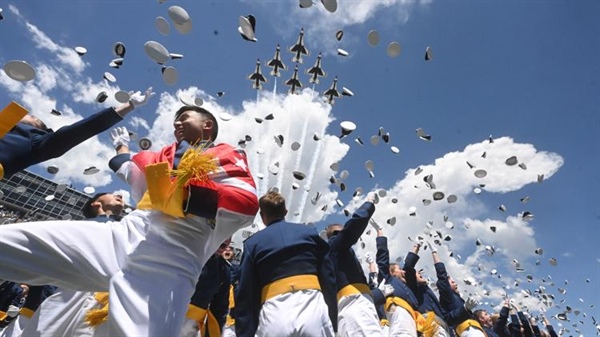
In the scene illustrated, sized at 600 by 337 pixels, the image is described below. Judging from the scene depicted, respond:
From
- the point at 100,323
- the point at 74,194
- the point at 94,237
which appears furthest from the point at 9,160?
the point at 74,194

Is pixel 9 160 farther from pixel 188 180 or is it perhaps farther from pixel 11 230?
pixel 188 180

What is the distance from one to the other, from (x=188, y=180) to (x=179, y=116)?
1.20 m

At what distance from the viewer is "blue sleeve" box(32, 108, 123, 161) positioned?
10.7ft

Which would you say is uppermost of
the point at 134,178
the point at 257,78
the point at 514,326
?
the point at 257,78

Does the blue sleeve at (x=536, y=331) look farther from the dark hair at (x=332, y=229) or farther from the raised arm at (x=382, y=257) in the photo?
the dark hair at (x=332, y=229)

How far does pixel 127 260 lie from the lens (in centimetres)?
237

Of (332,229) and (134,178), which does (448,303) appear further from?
(134,178)

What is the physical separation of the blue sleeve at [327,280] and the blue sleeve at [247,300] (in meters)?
0.84

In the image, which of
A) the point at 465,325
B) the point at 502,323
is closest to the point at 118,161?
the point at 465,325

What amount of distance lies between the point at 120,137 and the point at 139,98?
50 centimetres

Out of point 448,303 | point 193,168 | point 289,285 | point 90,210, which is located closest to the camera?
point 193,168

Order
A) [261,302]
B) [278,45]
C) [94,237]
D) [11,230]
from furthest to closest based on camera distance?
[278,45] < [261,302] < [94,237] < [11,230]

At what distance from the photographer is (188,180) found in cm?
254

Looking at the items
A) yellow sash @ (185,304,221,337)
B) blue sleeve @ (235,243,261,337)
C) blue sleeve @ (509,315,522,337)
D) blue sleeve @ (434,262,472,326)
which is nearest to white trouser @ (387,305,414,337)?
blue sleeve @ (434,262,472,326)
